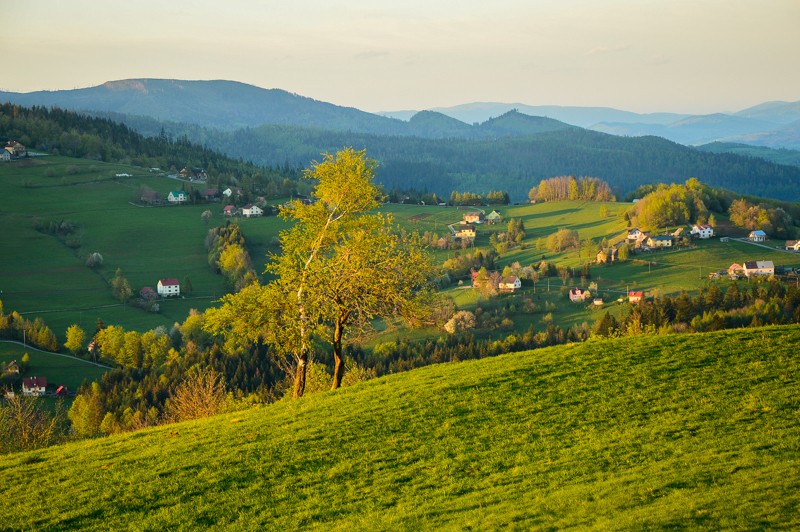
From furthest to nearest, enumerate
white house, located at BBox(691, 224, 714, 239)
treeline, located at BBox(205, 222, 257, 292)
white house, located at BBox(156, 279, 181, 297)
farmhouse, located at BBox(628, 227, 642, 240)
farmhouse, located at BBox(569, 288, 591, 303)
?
farmhouse, located at BBox(628, 227, 642, 240), white house, located at BBox(691, 224, 714, 239), treeline, located at BBox(205, 222, 257, 292), white house, located at BBox(156, 279, 181, 297), farmhouse, located at BBox(569, 288, 591, 303)

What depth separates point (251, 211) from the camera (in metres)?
169

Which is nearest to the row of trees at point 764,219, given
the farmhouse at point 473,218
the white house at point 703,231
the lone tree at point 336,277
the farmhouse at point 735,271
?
the white house at point 703,231

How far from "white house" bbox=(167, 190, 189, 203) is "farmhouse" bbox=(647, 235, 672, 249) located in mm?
103392

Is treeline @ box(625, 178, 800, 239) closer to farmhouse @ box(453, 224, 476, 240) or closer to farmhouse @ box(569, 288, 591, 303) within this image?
farmhouse @ box(453, 224, 476, 240)

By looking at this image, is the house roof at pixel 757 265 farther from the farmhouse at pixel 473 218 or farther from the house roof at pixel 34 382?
the house roof at pixel 34 382

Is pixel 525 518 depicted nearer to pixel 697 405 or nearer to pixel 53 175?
pixel 697 405

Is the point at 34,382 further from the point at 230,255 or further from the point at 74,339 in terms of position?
the point at 230,255

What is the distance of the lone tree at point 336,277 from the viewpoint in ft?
106

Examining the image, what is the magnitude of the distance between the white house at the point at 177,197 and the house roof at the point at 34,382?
315 feet

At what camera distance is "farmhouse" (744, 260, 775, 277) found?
110931 mm

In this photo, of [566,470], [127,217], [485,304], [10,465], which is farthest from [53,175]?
[566,470]

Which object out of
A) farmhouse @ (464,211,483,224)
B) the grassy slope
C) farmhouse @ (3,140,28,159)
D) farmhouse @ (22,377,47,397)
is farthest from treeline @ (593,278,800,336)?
farmhouse @ (3,140,28,159)

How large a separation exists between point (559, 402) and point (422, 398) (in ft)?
15.5

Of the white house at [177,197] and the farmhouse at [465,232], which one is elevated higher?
the white house at [177,197]
